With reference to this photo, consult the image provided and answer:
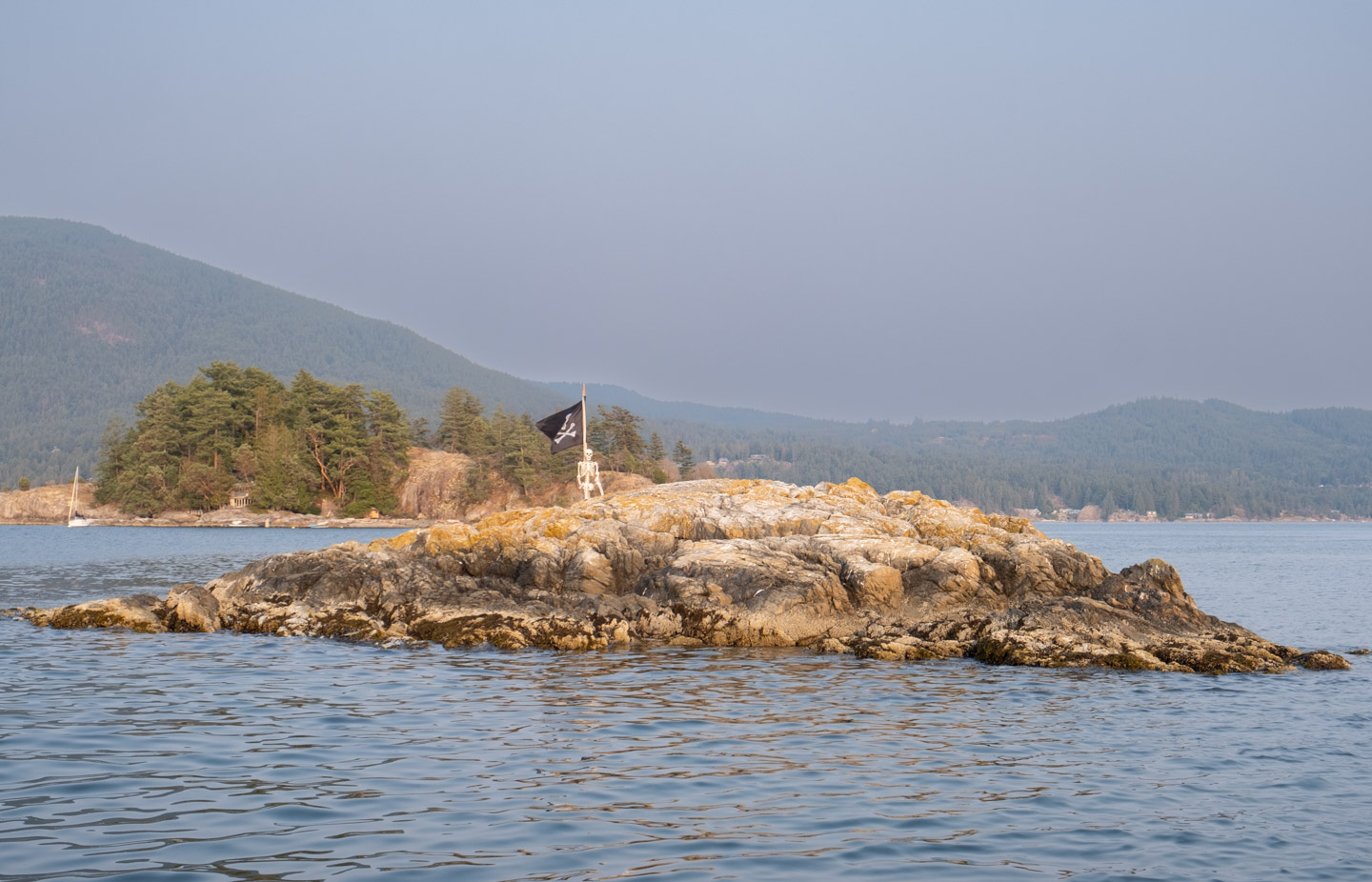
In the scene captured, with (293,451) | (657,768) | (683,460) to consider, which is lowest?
(657,768)

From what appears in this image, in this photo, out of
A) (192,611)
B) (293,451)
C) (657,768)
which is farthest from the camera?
(293,451)

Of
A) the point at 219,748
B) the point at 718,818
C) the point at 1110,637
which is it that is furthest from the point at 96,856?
the point at 1110,637

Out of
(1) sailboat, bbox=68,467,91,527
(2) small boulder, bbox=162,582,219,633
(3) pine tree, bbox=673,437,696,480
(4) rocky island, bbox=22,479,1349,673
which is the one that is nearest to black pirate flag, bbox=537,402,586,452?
(4) rocky island, bbox=22,479,1349,673

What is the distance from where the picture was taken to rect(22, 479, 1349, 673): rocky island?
2131cm

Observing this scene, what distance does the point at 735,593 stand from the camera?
23.3 meters

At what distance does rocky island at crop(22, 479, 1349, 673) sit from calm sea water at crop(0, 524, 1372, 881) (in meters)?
1.27

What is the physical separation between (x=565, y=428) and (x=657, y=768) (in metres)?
21.8

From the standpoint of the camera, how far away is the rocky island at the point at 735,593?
839 inches

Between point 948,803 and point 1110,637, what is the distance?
12.0 m

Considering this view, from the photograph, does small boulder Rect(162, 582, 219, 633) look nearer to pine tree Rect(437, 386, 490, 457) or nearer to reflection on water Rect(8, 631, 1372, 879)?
reflection on water Rect(8, 631, 1372, 879)

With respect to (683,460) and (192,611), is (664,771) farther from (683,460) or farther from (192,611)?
(683,460)

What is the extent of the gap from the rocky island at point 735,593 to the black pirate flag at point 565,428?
443 cm

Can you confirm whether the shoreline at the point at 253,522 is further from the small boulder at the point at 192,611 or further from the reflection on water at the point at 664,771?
the reflection on water at the point at 664,771

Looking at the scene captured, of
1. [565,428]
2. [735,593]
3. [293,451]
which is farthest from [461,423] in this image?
[735,593]
